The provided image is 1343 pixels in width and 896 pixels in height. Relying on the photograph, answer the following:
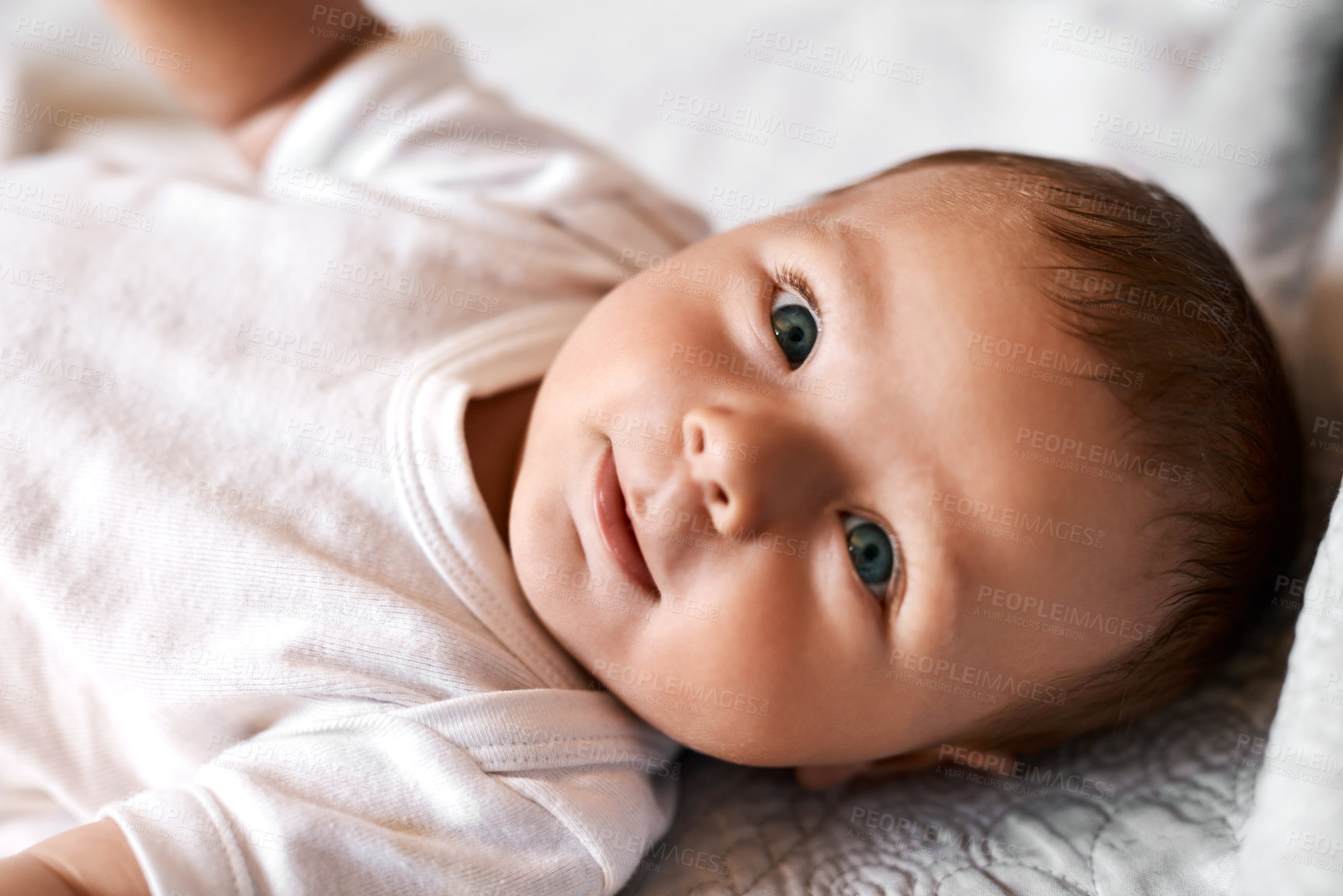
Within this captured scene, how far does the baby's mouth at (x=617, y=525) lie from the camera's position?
3.17ft

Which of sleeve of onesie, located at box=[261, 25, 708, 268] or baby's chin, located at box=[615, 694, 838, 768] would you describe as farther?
sleeve of onesie, located at box=[261, 25, 708, 268]

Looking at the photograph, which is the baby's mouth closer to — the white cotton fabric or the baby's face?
the baby's face

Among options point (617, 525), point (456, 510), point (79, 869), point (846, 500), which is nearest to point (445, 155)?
point (456, 510)

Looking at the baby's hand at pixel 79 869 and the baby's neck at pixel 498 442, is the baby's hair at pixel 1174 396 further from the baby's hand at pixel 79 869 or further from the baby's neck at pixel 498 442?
the baby's hand at pixel 79 869

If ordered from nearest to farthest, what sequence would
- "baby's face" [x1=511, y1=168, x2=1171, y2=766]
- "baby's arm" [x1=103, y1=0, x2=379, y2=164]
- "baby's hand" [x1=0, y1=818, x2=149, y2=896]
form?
"baby's hand" [x1=0, y1=818, x2=149, y2=896], "baby's face" [x1=511, y1=168, x2=1171, y2=766], "baby's arm" [x1=103, y1=0, x2=379, y2=164]

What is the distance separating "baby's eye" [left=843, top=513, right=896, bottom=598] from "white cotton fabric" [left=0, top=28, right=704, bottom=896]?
320mm

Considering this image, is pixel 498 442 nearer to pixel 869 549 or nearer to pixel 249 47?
pixel 869 549

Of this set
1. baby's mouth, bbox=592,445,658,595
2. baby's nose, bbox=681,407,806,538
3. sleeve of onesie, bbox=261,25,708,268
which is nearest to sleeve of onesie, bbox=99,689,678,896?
baby's mouth, bbox=592,445,658,595

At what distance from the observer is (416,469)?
1063 mm

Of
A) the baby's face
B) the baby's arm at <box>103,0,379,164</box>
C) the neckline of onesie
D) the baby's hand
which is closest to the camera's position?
the baby's hand

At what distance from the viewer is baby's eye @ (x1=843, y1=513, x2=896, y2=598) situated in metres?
0.94

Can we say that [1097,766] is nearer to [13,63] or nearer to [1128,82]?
[1128,82]

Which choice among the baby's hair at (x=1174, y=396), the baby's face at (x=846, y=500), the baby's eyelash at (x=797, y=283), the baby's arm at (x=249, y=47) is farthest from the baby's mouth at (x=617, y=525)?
the baby's arm at (x=249, y=47)

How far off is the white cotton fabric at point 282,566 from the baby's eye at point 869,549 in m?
0.32
